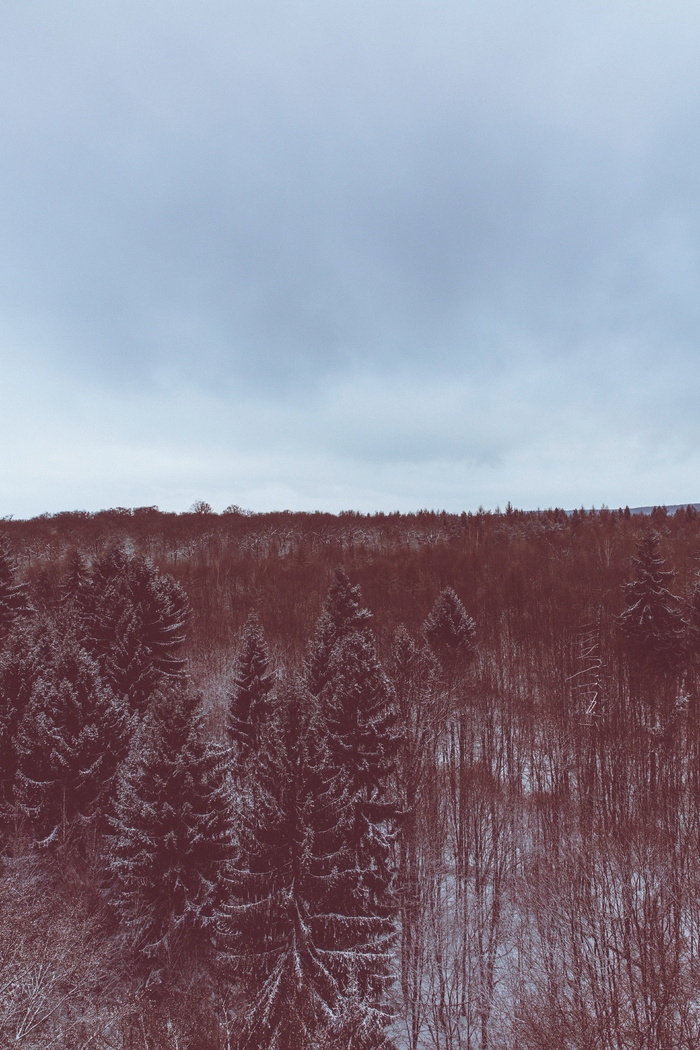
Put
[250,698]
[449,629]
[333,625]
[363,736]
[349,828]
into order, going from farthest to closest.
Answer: [449,629] < [333,625] < [250,698] < [363,736] < [349,828]

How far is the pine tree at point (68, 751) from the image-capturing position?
18.0 meters

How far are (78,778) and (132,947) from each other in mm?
6123

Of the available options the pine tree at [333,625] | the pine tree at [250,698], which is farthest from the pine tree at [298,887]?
the pine tree at [250,698]

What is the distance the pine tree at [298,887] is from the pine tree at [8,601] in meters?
24.1

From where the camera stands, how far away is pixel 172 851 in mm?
15227

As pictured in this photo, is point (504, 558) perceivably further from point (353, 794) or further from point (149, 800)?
point (149, 800)

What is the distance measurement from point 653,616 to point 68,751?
1214 inches

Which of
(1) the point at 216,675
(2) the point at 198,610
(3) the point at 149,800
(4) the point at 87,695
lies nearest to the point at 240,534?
(2) the point at 198,610

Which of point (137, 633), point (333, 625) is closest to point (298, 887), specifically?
point (333, 625)

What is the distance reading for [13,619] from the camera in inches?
1212

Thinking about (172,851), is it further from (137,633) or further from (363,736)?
(137,633)

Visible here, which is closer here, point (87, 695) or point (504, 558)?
point (87, 695)

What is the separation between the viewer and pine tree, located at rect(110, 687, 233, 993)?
1474 cm

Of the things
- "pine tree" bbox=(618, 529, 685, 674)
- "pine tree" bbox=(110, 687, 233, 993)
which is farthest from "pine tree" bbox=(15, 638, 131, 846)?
"pine tree" bbox=(618, 529, 685, 674)
